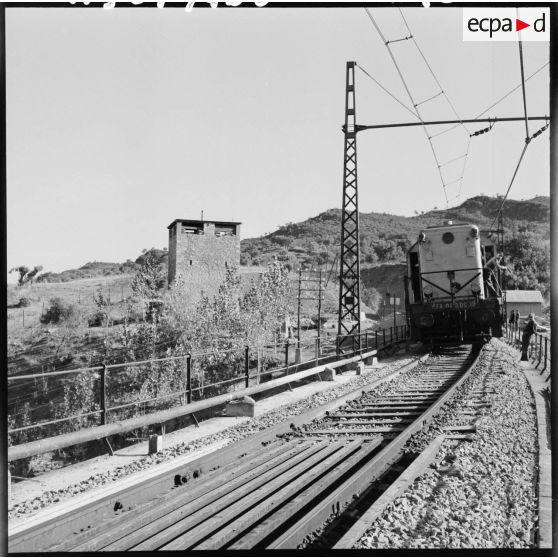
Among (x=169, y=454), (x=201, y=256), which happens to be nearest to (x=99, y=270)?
(x=201, y=256)

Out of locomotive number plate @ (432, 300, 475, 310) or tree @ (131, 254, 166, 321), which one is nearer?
locomotive number plate @ (432, 300, 475, 310)

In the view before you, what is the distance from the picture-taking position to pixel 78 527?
14.9ft

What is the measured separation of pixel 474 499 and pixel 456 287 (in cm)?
1500

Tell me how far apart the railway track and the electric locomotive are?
1112 cm

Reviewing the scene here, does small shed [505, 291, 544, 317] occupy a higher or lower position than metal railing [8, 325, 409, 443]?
higher

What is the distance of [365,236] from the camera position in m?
157

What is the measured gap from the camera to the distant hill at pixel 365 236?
10750cm

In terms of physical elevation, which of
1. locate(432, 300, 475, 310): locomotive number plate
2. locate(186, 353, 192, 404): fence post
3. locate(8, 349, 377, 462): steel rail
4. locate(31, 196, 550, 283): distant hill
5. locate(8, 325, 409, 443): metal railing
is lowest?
locate(8, 325, 409, 443): metal railing

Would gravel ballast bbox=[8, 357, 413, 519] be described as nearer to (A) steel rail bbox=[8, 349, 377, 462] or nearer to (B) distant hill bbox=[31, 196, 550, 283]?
(A) steel rail bbox=[8, 349, 377, 462]

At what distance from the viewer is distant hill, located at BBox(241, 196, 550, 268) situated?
353ft

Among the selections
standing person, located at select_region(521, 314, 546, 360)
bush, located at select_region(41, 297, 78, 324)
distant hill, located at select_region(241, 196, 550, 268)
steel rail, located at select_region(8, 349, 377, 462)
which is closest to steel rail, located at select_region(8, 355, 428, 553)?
steel rail, located at select_region(8, 349, 377, 462)

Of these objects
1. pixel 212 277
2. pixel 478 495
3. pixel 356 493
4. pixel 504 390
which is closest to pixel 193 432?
pixel 356 493

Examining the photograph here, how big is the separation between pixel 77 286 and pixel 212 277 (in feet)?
103

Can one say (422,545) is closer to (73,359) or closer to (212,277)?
(73,359)
